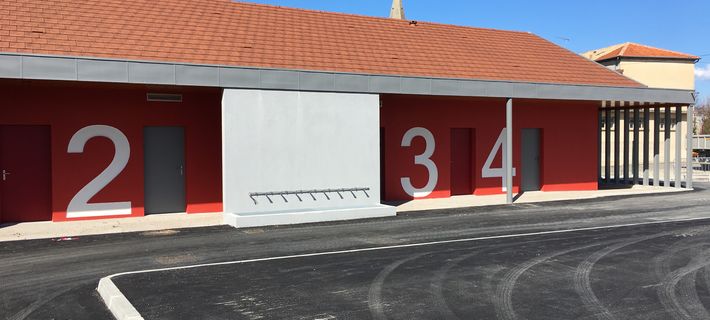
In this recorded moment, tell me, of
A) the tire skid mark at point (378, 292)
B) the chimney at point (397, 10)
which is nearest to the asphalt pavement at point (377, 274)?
the tire skid mark at point (378, 292)

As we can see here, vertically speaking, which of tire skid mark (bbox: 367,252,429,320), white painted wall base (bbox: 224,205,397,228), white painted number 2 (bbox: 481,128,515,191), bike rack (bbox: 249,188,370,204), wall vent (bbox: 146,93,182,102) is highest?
wall vent (bbox: 146,93,182,102)

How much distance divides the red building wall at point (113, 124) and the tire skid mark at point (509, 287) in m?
8.09

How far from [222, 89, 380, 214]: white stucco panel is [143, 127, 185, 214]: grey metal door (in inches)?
85.5

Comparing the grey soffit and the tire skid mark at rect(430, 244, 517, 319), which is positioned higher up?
the grey soffit

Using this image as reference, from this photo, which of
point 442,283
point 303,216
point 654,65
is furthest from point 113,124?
point 654,65

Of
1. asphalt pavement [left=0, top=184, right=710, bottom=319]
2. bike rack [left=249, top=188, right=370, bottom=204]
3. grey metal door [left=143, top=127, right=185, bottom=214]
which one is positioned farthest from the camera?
grey metal door [left=143, top=127, right=185, bottom=214]

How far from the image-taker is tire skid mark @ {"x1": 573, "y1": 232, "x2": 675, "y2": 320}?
18.1 feet

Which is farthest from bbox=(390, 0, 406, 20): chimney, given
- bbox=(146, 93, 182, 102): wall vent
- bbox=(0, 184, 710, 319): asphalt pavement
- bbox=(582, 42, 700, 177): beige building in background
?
bbox=(582, 42, 700, 177): beige building in background

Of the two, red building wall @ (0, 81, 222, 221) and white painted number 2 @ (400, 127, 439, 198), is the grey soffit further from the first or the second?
white painted number 2 @ (400, 127, 439, 198)

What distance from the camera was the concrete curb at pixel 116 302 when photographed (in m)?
5.43

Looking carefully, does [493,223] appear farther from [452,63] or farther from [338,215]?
[452,63]

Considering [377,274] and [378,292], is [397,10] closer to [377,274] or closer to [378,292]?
[377,274]

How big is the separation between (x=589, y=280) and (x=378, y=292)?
8.66 ft

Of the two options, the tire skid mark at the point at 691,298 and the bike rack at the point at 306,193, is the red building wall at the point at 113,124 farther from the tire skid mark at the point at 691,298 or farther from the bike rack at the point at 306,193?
the tire skid mark at the point at 691,298
